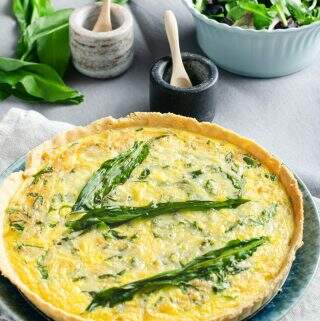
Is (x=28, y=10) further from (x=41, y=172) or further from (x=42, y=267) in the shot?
(x=42, y=267)

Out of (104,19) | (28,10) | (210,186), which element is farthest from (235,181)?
(28,10)

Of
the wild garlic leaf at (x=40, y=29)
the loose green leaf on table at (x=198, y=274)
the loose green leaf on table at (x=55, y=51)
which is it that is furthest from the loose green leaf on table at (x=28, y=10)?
the loose green leaf on table at (x=198, y=274)

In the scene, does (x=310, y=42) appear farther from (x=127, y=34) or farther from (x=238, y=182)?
(x=238, y=182)

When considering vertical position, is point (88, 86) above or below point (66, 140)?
below

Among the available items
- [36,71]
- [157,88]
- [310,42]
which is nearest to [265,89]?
[310,42]

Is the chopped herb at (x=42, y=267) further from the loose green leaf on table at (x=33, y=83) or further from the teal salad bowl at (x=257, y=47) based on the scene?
the teal salad bowl at (x=257, y=47)

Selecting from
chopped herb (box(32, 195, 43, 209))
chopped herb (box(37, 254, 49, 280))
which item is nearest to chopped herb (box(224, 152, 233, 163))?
chopped herb (box(32, 195, 43, 209))
